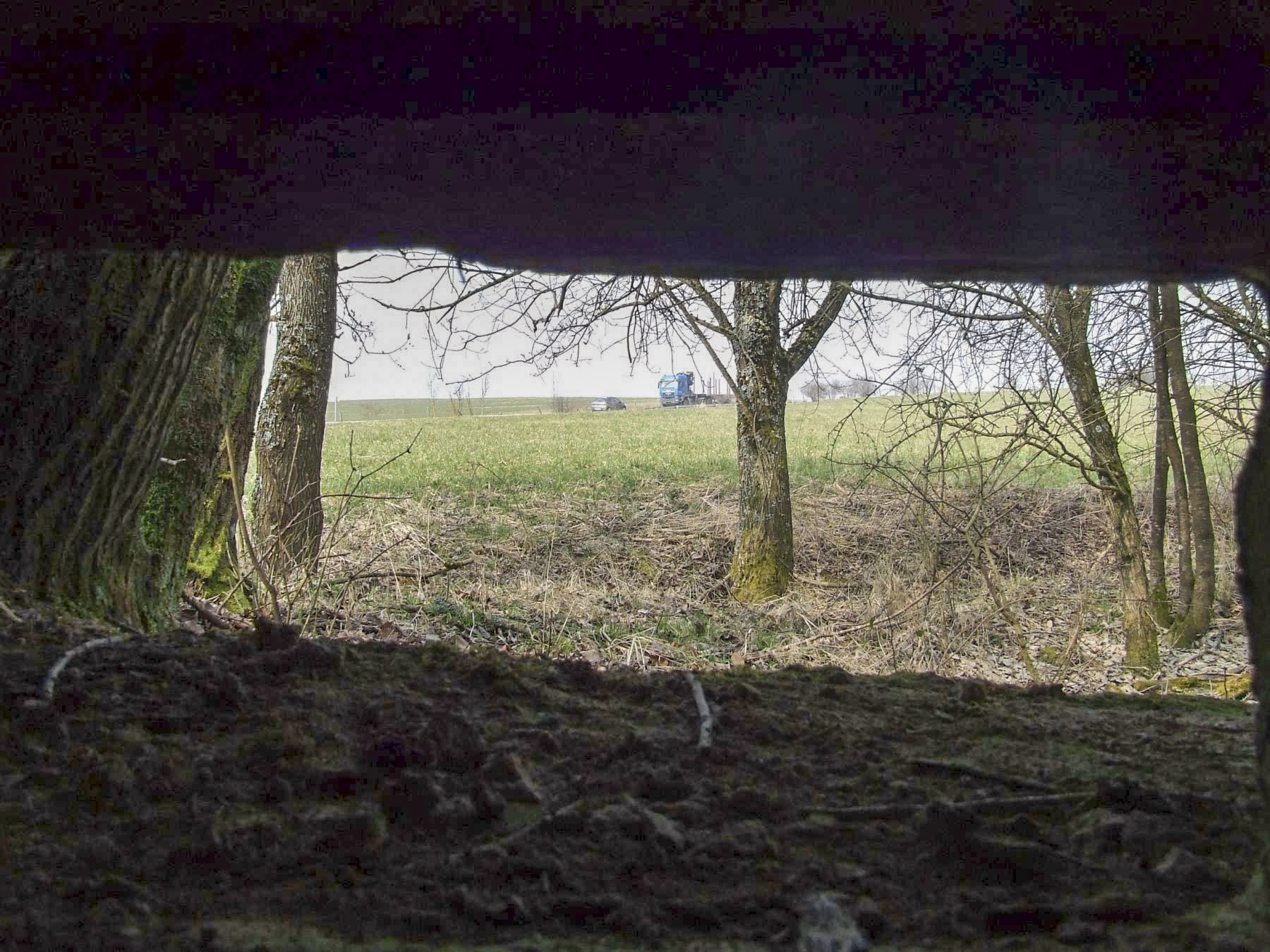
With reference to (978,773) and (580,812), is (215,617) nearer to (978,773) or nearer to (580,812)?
(580,812)

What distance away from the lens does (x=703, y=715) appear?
1.80m

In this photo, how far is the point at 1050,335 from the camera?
7.11 m

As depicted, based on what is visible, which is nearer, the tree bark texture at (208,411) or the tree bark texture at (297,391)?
the tree bark texture at (208,411)

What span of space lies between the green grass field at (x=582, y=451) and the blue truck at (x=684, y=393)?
91 centimetres

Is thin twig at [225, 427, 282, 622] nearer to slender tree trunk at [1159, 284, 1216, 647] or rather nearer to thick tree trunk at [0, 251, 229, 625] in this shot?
thick tree trunk at [0, 251, 229, 625]

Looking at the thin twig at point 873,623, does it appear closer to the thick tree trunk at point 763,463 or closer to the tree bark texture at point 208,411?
the thick tree trunk at point 763,463

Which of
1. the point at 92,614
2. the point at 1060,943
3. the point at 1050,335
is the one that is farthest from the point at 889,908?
the point at 1050,335

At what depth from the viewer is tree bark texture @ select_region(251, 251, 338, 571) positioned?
317 inches

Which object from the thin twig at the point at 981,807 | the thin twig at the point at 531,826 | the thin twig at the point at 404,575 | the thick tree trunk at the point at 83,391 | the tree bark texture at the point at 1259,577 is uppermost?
the thick tree trunk at the point at 83,391

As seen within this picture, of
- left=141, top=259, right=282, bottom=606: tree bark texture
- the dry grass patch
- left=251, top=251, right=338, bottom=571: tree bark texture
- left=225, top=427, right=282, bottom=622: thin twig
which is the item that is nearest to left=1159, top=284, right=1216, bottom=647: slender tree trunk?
the dry grass patch

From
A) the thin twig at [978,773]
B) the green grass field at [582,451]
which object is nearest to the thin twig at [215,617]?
the thin twig at [978,773]

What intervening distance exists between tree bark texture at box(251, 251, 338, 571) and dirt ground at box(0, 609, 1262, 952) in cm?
623

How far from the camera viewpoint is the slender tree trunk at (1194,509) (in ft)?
24.4

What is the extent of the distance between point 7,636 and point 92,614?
949 mm
